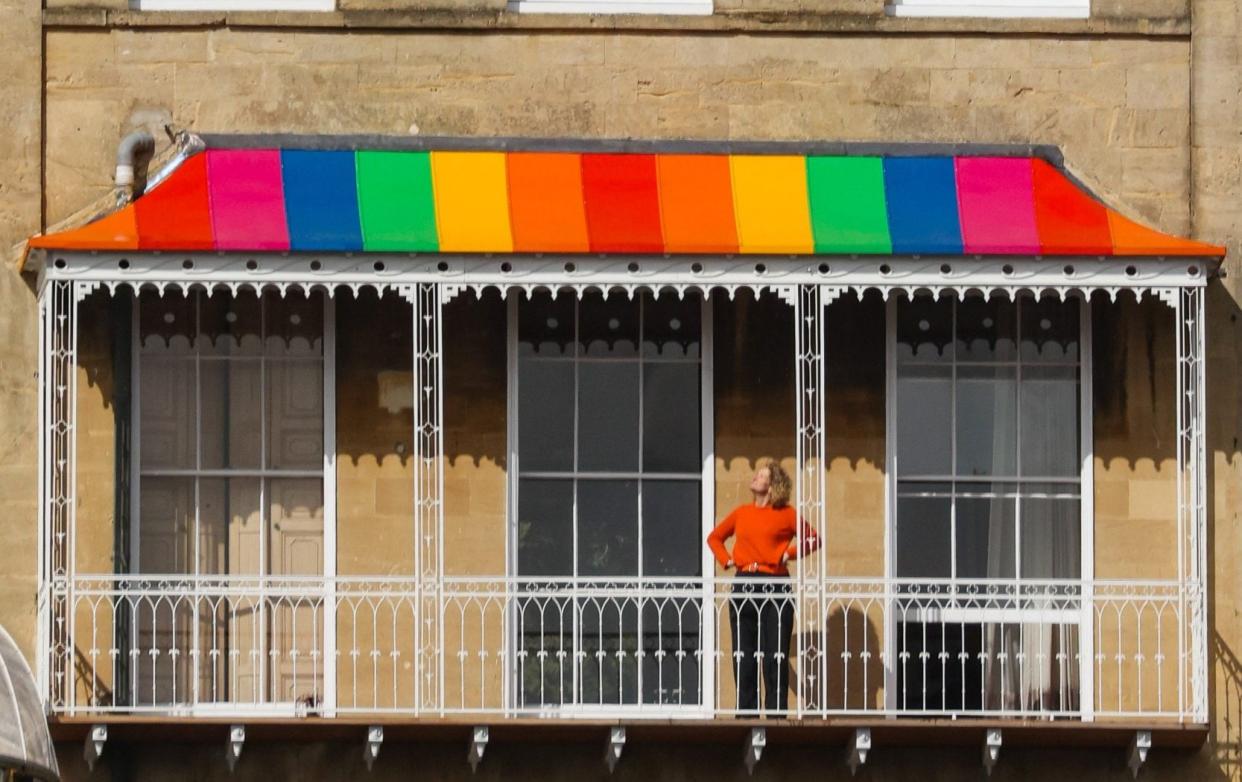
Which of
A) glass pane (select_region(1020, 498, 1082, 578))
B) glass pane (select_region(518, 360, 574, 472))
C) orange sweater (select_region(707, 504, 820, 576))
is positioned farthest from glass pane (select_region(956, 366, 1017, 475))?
glass pane (select_region(518, 360, 574, 472))

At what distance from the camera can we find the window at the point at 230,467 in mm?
28859

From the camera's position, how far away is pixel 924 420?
95.7 ft

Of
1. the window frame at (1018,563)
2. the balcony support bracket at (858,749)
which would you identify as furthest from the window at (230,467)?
the window frame at (1018,563)

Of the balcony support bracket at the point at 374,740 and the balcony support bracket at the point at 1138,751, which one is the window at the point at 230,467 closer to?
the balcony support bracket at the point at 374,740

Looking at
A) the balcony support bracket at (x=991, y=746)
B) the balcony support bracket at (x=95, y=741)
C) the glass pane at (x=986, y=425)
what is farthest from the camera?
the glass pane at (x=986, y=425)

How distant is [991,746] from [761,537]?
194cm

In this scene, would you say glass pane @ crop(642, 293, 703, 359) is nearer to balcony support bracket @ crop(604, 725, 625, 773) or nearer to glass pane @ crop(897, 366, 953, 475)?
glass pane @ crop(897, 366, 953, 475)

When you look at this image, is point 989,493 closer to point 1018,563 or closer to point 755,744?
point 1018,563

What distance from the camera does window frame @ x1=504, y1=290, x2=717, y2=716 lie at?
28703mm

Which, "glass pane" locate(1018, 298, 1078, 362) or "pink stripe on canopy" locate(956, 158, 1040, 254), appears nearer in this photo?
"pink stripe on canopy" locate(956, 158, 1040, 254)

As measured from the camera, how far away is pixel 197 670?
2880 centimetres

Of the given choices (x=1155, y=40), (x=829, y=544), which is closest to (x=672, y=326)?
(x=829, y=544)

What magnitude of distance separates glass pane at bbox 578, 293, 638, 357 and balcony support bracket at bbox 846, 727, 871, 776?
9.64ft

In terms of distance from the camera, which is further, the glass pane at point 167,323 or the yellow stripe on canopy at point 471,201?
the glass pane at point 167,323
